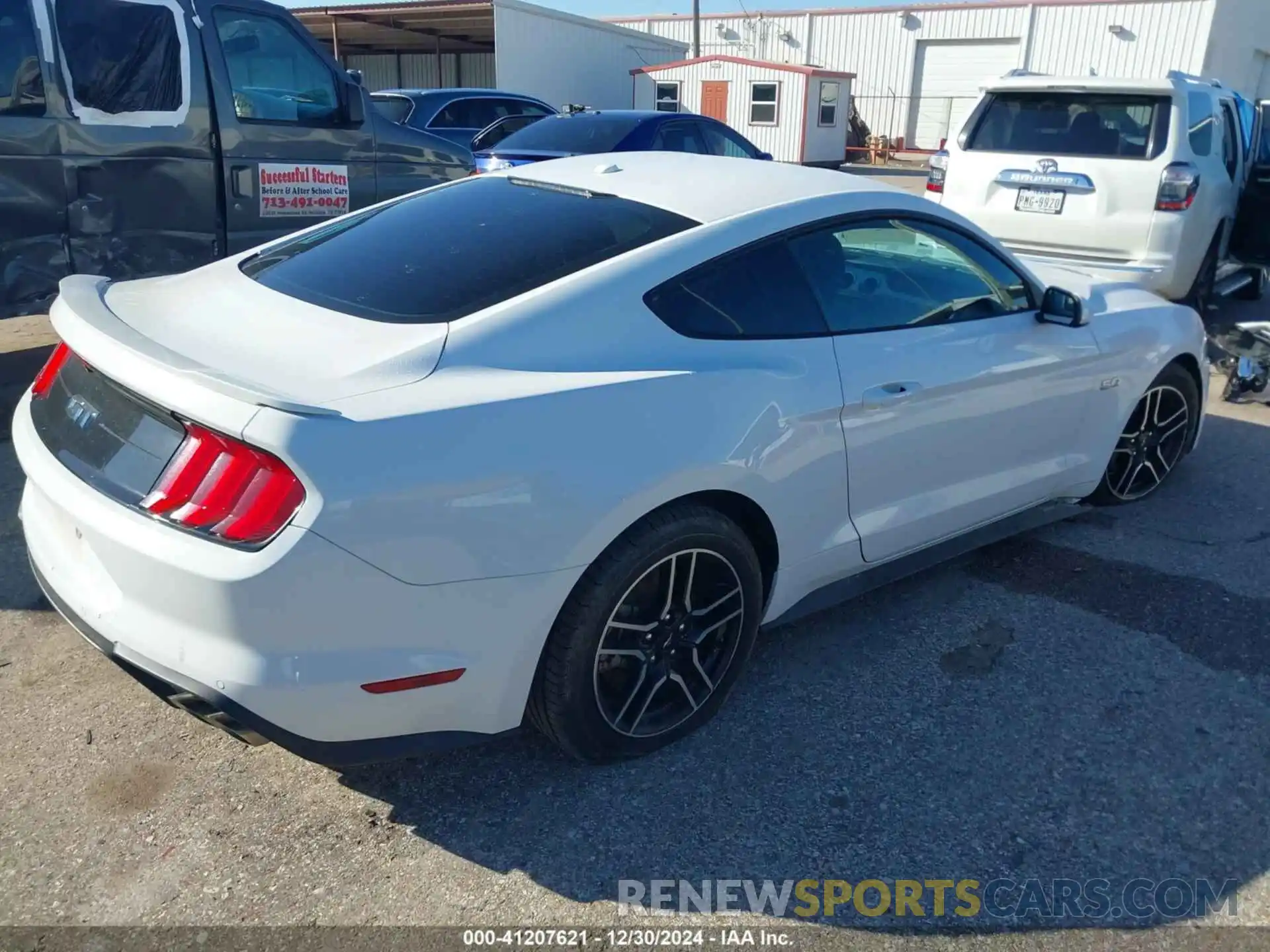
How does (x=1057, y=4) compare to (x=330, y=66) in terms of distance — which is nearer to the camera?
(x=330, y=66)

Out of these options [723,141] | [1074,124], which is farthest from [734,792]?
[723,141]

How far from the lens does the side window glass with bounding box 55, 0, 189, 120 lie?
5.50m

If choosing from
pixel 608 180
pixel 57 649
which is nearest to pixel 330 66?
pixel 608 180

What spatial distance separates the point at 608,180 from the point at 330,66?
403cm

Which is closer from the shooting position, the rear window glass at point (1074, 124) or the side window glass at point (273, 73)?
the side window glass at point (273, 73)

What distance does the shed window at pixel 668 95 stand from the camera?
29.8 m

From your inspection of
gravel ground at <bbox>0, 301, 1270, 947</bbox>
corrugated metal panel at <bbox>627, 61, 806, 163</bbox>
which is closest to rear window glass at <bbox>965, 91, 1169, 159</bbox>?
gravel ground at <bbox>0, 301, 1270, 947</bbox>

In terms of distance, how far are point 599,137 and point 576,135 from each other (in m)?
0.22

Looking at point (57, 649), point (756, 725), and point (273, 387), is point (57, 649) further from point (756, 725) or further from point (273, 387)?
point (756, 725)

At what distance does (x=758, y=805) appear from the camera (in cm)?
281

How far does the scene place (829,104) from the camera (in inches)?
1171

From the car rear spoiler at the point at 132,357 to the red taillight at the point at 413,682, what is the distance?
23.7 inches

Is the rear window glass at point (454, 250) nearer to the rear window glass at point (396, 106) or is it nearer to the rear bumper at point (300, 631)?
the rear bumper at point (300, 631)

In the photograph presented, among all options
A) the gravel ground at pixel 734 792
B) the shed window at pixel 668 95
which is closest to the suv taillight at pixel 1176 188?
the gravel ground at pixel 734 792
